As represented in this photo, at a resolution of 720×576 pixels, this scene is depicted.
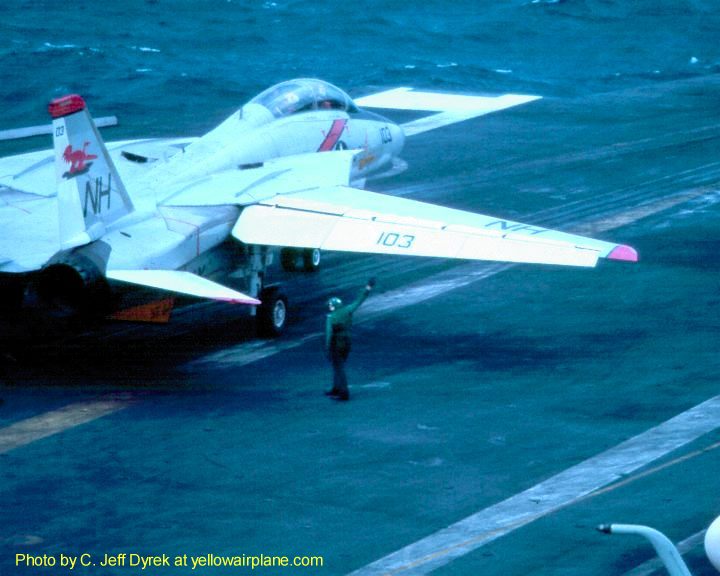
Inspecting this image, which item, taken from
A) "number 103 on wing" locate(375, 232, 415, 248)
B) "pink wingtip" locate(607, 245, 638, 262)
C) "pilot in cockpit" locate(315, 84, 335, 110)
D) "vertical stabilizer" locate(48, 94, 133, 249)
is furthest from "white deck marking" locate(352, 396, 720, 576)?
"pilot in cockpit" locate(315, 84, 335, 110)

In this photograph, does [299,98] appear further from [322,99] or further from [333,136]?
[333,136]

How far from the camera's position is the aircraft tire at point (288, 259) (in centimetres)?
2684

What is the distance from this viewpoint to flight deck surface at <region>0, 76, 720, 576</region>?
48.5 ft

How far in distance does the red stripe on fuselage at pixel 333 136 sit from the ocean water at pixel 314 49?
15504mm

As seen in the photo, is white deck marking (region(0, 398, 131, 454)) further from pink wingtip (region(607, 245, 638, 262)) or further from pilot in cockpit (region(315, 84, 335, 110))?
pilot in cockpit (region(315, 84, 335, 110))

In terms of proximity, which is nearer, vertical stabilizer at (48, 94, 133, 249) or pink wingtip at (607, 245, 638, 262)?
pink wingtip at (607, 245, 638, 262)

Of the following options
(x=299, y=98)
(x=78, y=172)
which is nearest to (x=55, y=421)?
(x=78, y=172)

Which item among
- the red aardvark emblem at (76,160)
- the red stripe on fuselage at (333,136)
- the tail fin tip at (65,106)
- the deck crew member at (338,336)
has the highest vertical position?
the tail fin tip at (65,106)

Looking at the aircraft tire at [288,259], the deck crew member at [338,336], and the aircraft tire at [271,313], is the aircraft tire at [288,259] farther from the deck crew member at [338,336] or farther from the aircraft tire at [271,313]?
the deck crew member at [338,336]

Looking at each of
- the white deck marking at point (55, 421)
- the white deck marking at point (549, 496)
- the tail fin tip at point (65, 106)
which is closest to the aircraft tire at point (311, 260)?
the white deck marking at point (55, 421)

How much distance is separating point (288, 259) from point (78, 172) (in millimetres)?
7652

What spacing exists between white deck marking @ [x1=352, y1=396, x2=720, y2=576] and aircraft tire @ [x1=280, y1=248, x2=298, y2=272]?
34.2ft

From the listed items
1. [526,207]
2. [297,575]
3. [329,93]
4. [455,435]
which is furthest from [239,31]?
[297,575]

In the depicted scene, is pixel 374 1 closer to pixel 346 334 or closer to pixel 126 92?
pixel 126 92
